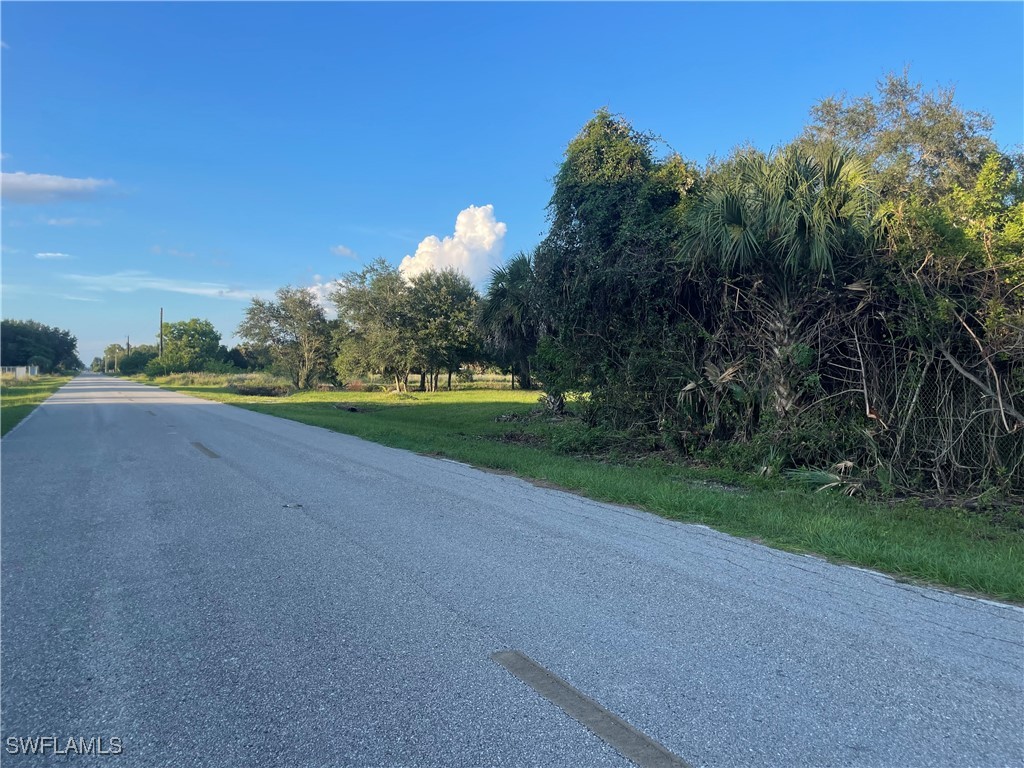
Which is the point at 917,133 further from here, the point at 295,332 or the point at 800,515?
the point at 295,332

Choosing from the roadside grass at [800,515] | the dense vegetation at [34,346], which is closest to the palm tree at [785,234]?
the roadside grass at [800,515]

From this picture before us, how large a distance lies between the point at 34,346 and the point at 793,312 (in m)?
126

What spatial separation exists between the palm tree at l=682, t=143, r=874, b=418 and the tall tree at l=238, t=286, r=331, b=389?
166ft

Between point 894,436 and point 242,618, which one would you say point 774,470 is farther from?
point 242,618

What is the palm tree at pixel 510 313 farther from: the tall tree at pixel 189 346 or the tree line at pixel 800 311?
the tall tree at pixel 189 346

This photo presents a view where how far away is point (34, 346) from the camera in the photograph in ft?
349

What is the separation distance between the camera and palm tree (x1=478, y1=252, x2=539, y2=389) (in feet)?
77.5

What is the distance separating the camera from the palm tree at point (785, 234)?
10117mm

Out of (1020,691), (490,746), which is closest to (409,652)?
(490,746)

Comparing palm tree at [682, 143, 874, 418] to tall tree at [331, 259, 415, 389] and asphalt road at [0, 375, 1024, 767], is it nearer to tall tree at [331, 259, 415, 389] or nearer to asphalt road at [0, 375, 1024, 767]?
asphalt road at [0, 375, 1024, 767]

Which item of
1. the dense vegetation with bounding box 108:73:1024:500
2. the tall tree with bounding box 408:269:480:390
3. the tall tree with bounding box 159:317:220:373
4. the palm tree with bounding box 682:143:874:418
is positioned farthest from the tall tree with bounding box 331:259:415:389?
the tall tree with bounding box 159:317:220:373

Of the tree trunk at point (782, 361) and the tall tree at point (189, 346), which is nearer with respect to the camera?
the tree trunk at point (782, 361)

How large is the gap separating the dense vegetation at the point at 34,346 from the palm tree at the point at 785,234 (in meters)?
114

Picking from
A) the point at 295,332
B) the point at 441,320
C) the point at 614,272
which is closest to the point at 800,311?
the point at 614,272
